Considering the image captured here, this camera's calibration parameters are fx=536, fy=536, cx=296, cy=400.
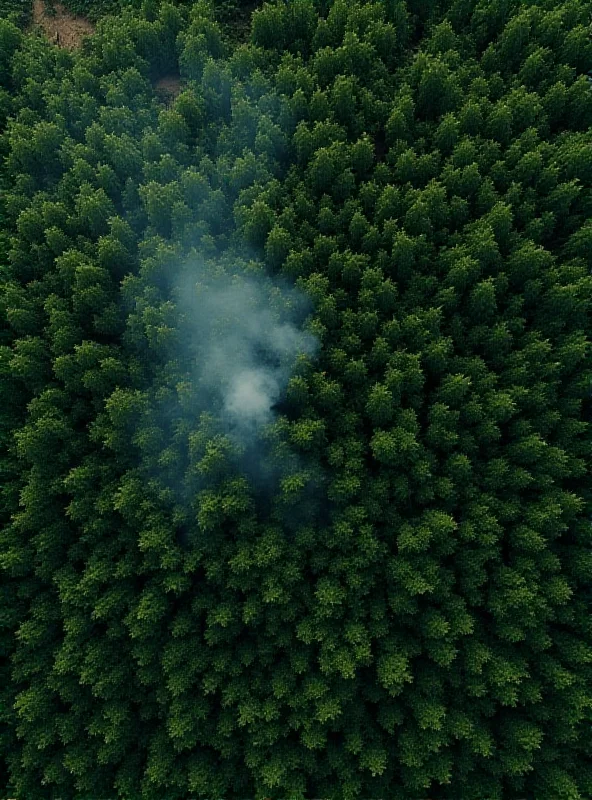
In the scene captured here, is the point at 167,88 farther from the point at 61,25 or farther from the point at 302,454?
the point at 302,454

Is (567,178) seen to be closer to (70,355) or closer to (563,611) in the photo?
(563,611)

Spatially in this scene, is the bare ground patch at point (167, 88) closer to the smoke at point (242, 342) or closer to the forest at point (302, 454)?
the forest at point (302, 454)

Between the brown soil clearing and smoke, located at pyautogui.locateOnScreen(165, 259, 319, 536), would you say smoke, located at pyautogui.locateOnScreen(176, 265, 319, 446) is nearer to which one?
smoke, located at pyautogui.locateOnScreen(165, 259, 319, 536)

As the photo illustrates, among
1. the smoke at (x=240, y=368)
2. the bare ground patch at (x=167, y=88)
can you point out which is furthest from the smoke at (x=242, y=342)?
the bare ground patch at (x=167, y=88)

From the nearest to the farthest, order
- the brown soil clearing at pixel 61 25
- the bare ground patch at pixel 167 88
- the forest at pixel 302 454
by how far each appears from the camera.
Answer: the forest at pixel 302 454 < the bare ground patch at pixel 167 88 < the brown soil clearing at pixel 61 25

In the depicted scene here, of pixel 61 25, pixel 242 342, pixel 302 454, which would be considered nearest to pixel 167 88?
pixel 61 25

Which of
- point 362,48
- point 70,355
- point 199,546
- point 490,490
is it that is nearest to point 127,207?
point 70,355
